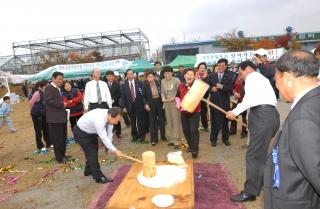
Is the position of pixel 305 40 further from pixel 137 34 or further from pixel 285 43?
pixel 137 34

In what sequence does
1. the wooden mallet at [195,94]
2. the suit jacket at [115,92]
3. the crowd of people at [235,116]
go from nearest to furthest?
the crowd of people at [235,116], the wooden mallet at [195,94], the suit jacket at [115,92]

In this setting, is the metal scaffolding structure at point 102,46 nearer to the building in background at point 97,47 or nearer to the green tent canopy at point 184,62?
the building in background at point 97,47

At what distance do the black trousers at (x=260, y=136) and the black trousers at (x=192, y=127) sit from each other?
2208mm

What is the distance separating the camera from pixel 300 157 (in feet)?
5.24

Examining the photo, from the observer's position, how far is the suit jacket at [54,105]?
6535mm

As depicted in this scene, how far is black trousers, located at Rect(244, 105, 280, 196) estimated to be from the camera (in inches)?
155

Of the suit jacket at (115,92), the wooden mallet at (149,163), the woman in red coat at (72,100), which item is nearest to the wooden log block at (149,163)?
the wooden mallet at (149,163)

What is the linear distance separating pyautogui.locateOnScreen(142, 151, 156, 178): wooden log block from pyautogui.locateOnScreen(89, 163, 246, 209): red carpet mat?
30.0 inches

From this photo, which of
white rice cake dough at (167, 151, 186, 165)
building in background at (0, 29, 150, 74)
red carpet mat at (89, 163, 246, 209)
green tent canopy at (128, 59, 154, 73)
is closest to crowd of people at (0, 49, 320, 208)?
red carpet mat at (89, 163, 246, 209)

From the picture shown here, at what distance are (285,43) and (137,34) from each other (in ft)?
67.8

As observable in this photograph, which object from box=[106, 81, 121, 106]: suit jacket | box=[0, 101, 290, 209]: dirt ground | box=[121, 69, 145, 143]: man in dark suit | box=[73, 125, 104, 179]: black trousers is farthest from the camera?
box=[106, 81, 121, 106]: suit jacket

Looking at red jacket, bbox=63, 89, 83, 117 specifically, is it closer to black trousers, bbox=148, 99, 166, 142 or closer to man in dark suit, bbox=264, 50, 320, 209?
black trousers, bbox=148, 99, 166, 142

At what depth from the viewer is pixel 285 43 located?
43438 mm

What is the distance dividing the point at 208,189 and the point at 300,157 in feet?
10.8
